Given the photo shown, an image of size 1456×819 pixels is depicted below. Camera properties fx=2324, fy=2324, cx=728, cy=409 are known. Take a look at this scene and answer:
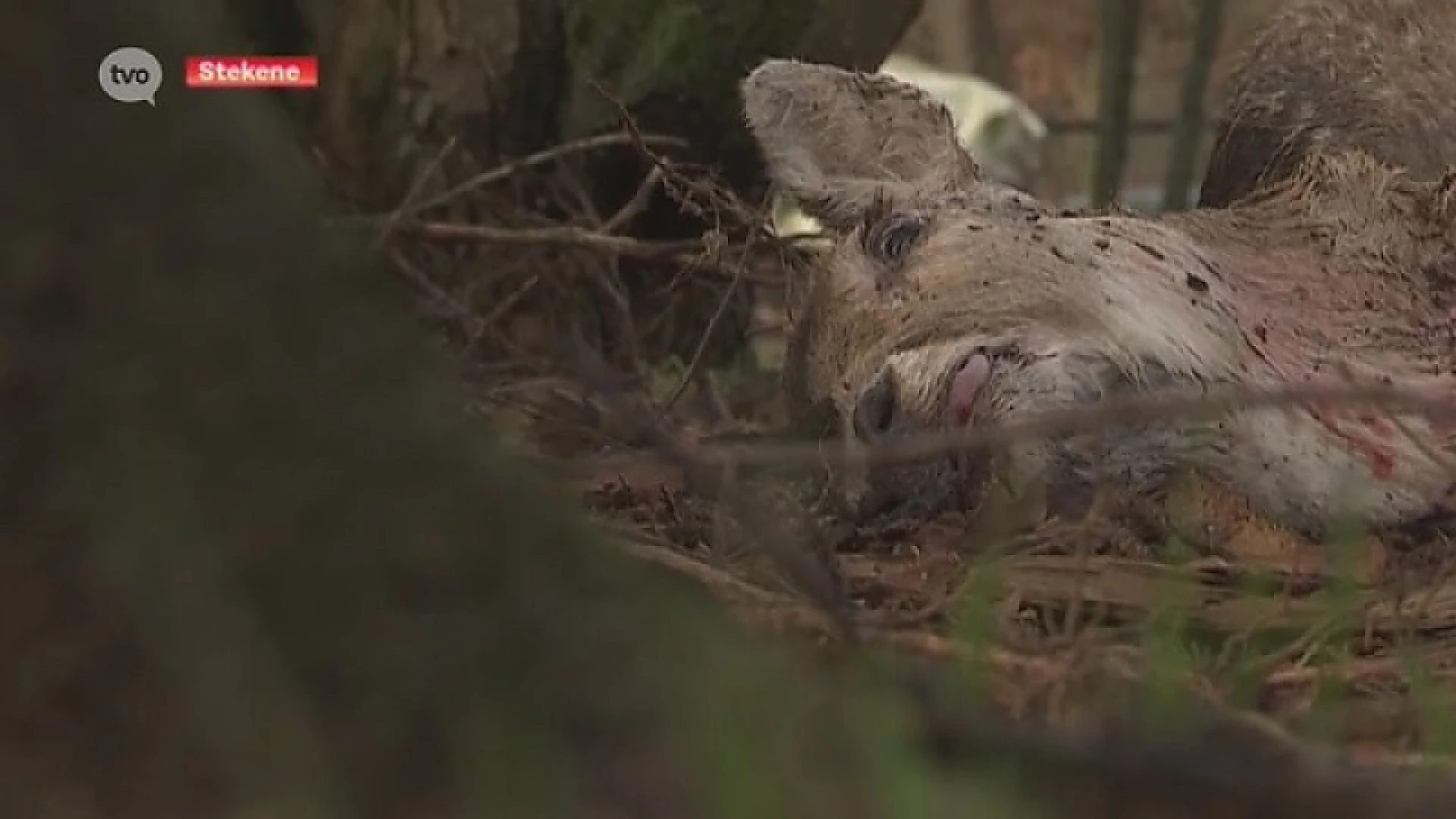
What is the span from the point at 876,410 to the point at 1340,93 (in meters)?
1.10

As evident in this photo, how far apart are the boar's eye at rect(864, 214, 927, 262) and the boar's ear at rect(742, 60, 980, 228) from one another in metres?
0.24

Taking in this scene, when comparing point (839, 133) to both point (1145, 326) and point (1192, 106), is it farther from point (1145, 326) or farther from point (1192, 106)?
point (1192, 106)

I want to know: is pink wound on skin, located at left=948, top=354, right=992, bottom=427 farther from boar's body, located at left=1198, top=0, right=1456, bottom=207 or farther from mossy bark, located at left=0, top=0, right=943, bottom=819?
mossy bark, located at left=0, top=0, right=943, bottom=819

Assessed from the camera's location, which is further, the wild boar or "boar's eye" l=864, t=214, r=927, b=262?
"boar's eye" l=864, t=214, r=927, b=262

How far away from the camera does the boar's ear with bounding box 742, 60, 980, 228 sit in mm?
2568

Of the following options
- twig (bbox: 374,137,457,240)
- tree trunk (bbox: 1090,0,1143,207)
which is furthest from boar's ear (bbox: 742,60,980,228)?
tree trunk (bbox: 1090,0,1143,207)

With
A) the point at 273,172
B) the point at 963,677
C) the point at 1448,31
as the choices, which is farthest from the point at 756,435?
the point at 273,172

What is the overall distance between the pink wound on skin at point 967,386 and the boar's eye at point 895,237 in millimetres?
286

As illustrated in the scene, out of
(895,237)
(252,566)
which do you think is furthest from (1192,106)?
(252,566)

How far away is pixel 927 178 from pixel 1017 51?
5465 millimetres

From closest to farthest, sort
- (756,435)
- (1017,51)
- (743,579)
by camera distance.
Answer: (743,579) < (756,435) < (1017,51)

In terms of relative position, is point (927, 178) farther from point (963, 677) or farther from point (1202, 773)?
point (1202, 773)

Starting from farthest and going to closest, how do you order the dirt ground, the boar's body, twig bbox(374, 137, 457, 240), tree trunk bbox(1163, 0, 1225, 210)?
tree trunk bbox(1163, 0, 1225, 210)
the boar's body
twig bbox(374, 137, 457, 240)
the dirt ground

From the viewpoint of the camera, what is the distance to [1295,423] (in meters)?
2.04
